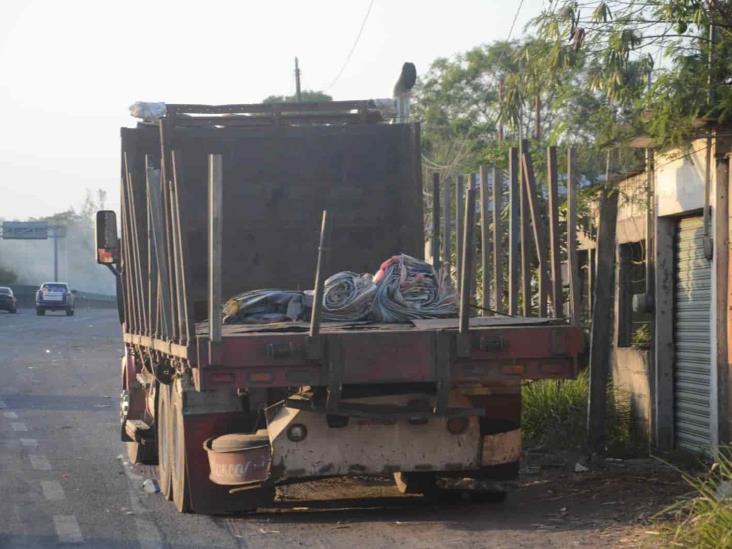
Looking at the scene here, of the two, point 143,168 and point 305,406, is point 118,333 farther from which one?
point 305,406

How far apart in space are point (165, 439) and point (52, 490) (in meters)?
1.04

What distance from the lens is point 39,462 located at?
38.7ft

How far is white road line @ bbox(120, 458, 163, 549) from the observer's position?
7.91m

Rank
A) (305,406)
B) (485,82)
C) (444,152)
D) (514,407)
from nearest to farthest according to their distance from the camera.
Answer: (305,406)
(514,407)
(444,152)
(485,82)

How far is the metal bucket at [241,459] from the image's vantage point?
8.22m

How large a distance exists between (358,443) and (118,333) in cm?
3378

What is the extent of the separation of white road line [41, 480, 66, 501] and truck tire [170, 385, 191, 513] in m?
0.95

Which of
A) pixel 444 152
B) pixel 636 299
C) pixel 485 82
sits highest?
pixel 485 82

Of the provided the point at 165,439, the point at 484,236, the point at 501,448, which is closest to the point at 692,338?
the point at 484,236

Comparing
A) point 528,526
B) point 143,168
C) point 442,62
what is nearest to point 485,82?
point 442,62

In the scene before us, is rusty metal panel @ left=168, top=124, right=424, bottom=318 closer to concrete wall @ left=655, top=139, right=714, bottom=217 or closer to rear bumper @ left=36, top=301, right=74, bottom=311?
concrete wall @ left=655, top=139, right=714, bottom=217

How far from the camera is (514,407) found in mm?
8859

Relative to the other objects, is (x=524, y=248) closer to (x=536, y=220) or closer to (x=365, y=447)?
(x=536, y=220)

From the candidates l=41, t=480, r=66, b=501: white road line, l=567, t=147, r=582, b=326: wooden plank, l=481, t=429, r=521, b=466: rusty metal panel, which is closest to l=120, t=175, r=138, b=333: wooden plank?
l=41, t=480, r=66, b=501: white road line
